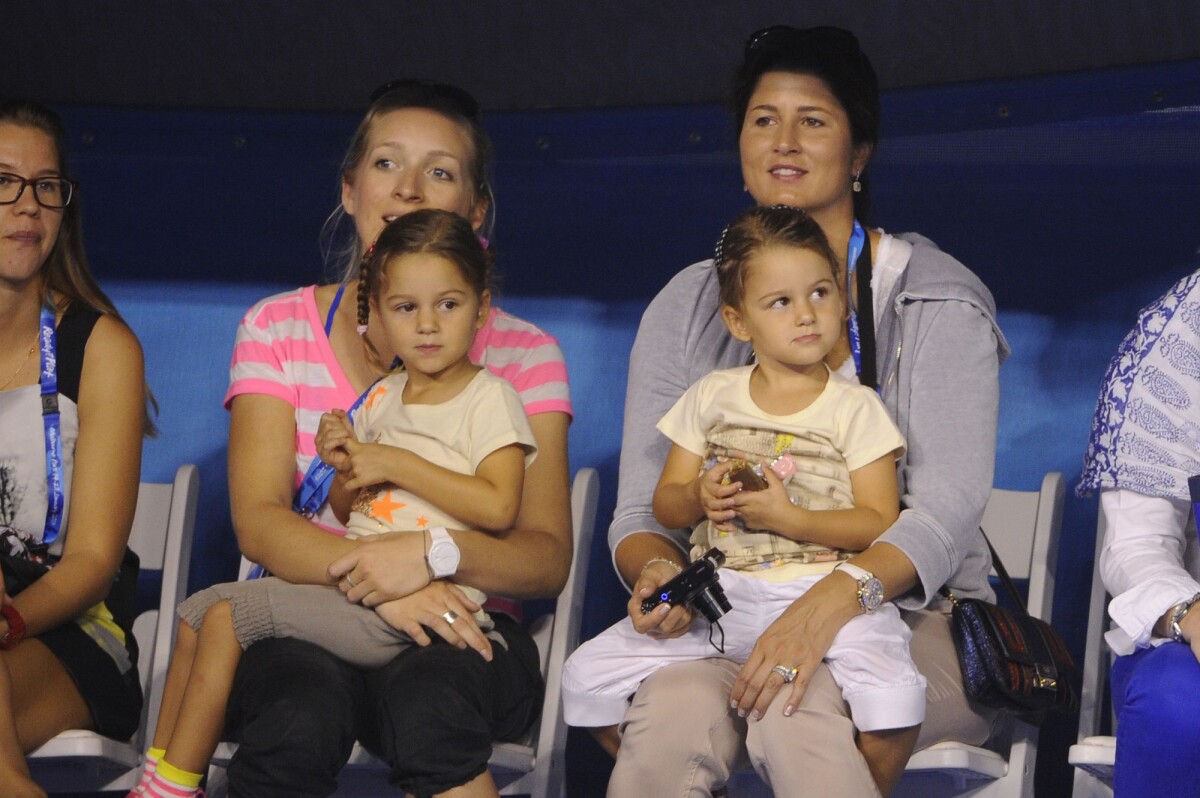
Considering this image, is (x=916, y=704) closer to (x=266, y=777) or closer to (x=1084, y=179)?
(x=266, y=777)

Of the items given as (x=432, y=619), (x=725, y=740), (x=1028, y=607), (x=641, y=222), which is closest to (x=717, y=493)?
(x=725, y=740)

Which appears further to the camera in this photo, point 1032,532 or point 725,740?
point 1032,532

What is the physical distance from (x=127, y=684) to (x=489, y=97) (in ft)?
5.89

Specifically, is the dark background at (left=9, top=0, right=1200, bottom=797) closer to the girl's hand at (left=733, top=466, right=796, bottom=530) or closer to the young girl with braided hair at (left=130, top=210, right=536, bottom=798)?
the young girl with braided hair at (left=130, top=210, right=536, bottom=798)

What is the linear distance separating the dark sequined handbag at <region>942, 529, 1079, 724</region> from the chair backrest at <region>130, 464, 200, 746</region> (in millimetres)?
1484

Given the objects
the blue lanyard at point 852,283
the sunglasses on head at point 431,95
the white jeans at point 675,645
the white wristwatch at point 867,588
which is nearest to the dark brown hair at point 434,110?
the sunglasses on head at point 431,95

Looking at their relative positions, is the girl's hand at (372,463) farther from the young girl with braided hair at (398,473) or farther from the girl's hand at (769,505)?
the girl's hand at (769,505)

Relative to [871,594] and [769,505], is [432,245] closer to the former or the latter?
[769,505]

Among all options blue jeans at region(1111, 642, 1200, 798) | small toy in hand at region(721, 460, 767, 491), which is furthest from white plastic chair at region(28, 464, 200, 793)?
blue jeans at region(1111, 642, 1200, 798)

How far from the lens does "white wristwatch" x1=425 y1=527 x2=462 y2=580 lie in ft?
9.42

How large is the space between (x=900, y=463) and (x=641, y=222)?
1331 mm

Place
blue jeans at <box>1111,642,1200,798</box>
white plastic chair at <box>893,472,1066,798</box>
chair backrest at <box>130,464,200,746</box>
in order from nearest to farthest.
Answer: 1. blue jeans at <box>1111,642,1200,798</box>
2. white plastic chair at <box>893,472,1066,798</box>
3. chair backrest at <box>130,464,200,746</box>

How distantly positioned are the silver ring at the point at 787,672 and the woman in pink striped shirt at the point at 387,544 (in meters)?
0.45

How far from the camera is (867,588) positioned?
2729 mm
